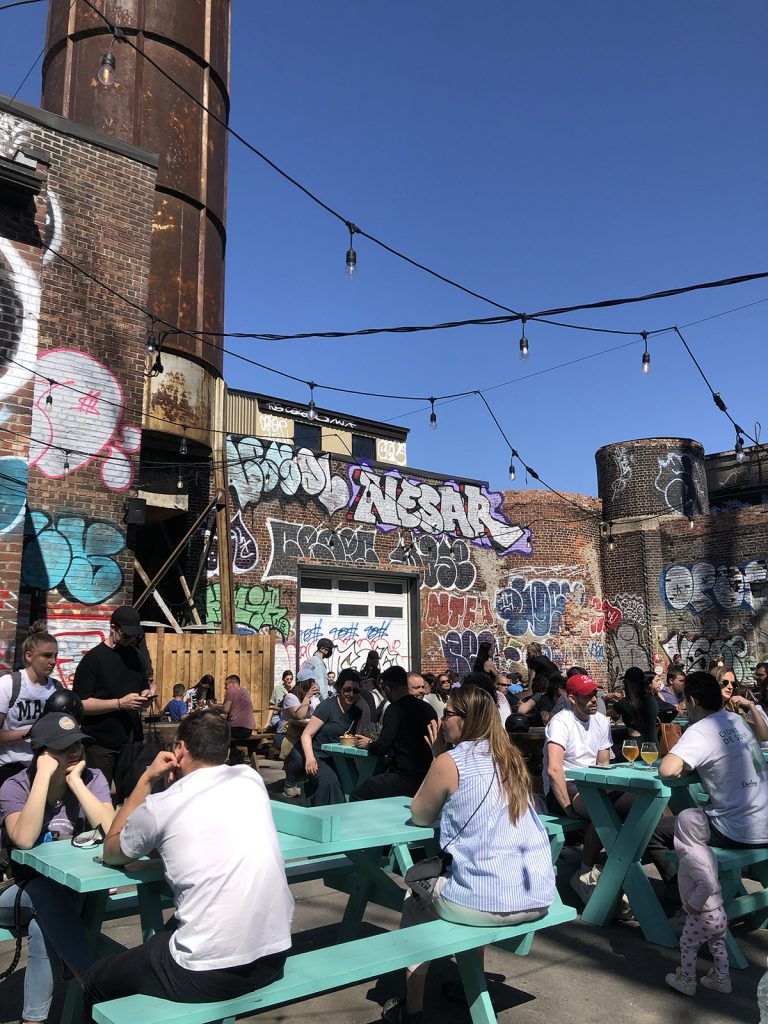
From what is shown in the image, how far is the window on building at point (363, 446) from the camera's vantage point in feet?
101

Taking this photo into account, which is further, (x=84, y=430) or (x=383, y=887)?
(x=84, y=430)

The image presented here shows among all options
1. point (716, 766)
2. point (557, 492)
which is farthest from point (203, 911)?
point (557, 492)

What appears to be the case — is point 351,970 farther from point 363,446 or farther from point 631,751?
point 363,446

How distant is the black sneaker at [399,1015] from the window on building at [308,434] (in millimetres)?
25023

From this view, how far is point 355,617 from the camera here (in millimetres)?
19203

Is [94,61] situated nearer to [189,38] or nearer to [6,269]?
[189,38]

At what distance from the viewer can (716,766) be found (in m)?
4.45

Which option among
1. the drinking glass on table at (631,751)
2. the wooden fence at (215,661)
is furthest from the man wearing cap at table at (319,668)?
the drinking glass on table at (631,751)

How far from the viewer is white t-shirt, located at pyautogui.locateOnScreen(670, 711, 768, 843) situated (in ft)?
14.6

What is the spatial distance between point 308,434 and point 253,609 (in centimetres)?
1289

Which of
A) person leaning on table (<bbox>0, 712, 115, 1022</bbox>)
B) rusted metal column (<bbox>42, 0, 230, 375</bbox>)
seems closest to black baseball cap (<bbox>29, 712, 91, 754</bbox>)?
person leaning on table (<bbox>0, 712, 115, 1022</bbox>)

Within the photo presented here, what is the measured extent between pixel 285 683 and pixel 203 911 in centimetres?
1268

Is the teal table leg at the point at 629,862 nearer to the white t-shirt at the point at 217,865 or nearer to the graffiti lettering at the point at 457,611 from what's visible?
the white t-shirt at the point at 217,865

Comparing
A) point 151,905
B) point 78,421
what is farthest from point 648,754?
point 78,421
